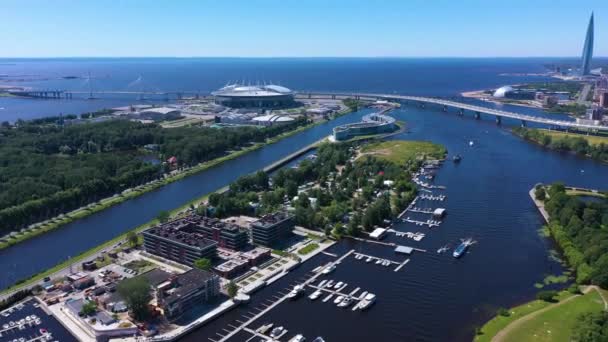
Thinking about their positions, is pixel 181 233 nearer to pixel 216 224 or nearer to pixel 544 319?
pixel 216 224

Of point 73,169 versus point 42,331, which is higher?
point 73,169

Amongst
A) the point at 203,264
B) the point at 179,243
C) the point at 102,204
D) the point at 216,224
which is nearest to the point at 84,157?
the point at 102,204

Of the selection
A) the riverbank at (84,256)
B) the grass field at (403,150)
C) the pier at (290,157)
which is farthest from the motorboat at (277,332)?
the grass field at (403,150)

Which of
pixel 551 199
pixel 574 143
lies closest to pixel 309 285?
pixel 551 199

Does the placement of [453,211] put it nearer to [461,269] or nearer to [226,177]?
[461,269]

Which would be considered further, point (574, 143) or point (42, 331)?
point (574, 143)

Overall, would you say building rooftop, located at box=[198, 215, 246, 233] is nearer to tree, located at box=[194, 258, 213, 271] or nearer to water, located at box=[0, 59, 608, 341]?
tree, located at box=[194, 258, 213, 271]

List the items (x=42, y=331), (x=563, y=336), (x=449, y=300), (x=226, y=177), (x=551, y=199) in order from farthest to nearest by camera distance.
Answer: (x=226, y=177) < (x=551, y=199) < (x=449, y=300) < (x=42, y=331) < (x=563, y=336)
